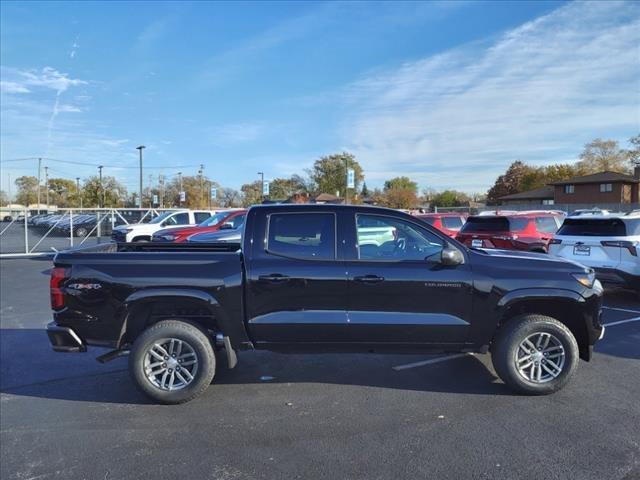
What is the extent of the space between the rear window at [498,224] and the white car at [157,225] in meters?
11.1

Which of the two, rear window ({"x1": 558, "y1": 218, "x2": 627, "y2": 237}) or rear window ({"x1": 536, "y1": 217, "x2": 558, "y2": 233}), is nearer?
rear window ({"x1": 558, "y1": 218, "x2": 627, "y2": 237})

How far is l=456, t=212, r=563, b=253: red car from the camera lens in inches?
431

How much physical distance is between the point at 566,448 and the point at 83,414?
404 centimetres

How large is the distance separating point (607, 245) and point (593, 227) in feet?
1.78

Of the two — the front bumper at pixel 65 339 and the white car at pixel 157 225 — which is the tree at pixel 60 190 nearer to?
the white car at pixel 157 225

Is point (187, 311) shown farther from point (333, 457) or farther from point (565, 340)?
point (565, 340)

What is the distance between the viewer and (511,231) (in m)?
11.1

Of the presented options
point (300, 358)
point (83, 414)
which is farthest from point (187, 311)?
point (300, 358)

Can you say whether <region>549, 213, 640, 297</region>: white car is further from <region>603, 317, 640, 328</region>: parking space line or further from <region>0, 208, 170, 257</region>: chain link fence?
<region>0, 208, 170, 257</region>: chain link fence

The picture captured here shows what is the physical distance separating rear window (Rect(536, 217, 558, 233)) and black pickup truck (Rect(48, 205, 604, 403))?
7.70 meters

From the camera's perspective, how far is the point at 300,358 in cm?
572

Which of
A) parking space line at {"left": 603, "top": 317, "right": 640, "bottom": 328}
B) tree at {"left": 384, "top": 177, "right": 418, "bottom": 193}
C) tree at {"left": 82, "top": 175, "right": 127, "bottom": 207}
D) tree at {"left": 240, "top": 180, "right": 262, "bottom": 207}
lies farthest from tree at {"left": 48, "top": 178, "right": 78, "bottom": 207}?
parking space line at {"left": 603, "top": 317, "right": 640, "bottom": 328}

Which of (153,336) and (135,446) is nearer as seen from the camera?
(135,446)

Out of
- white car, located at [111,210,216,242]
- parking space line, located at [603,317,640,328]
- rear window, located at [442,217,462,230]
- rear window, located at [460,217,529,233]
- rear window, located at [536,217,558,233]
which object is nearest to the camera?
parking space line, located at [603,317,640,328]
